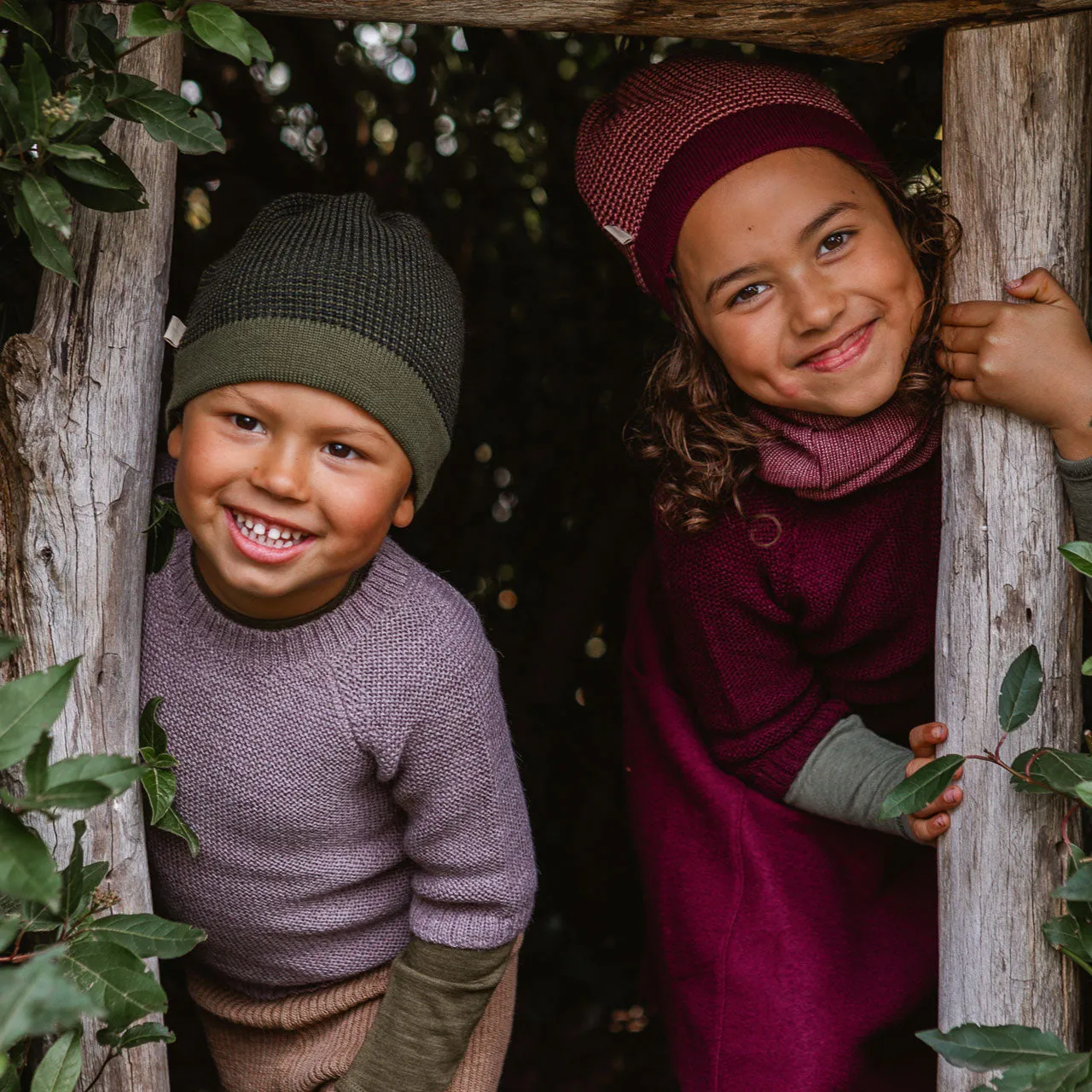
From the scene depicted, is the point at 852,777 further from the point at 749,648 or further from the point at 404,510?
the point at 404,510

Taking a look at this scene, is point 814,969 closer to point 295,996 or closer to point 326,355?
point 295,996

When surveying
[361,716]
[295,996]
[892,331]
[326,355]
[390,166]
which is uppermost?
[390,166]

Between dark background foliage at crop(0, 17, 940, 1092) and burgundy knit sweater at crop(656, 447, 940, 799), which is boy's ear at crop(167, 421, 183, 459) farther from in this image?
dark background foliage at crop(0, 17, 940, 1092)

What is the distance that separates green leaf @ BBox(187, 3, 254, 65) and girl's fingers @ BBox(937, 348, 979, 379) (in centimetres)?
125

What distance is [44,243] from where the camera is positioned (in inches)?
69.2

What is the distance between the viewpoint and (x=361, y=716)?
2.19 metres

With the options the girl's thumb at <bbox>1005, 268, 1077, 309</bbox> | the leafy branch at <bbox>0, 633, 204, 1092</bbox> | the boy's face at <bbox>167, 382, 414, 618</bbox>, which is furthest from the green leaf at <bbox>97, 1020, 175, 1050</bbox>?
the girl's thumb at <bbox>1005, 268, 1077, 309</bbox>

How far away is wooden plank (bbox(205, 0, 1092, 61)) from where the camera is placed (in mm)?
2023

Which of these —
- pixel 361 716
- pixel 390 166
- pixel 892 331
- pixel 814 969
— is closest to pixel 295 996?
pixel 361 716

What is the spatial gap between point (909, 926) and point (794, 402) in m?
1.11

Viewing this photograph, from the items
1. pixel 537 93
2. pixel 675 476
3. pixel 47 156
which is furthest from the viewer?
pixel 537 93

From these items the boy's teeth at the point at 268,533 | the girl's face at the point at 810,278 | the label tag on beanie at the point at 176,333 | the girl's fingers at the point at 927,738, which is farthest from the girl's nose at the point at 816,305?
the label tag on beanie at the point at 176,333

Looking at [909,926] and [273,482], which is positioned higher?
[273,482]

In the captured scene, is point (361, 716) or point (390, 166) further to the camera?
point (390, 166)
